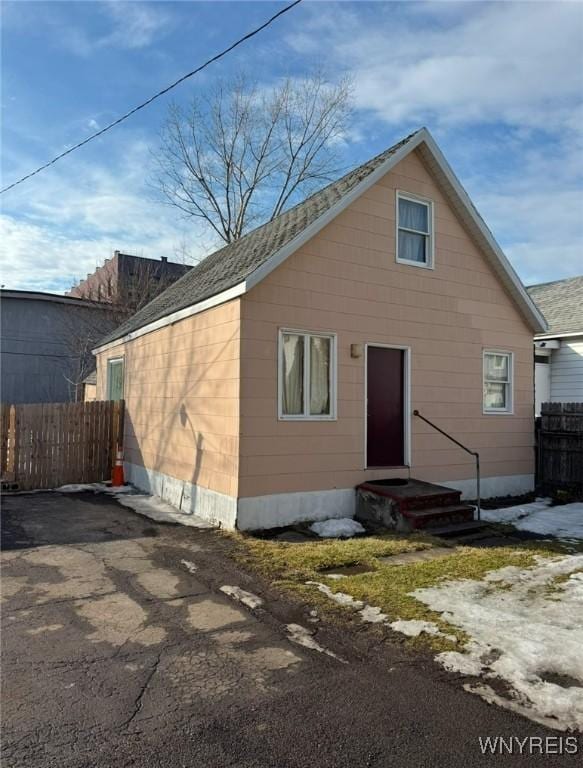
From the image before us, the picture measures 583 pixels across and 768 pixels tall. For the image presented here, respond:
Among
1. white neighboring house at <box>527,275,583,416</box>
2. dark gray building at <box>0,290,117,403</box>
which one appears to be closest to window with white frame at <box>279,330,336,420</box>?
white neighboring house at <box>527,275,583,416</box>

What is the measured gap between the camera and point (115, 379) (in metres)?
13.9

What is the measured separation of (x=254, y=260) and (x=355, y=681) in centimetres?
636

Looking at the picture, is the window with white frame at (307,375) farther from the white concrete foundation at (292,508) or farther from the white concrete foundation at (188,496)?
the white concrete foundation at (188,496)

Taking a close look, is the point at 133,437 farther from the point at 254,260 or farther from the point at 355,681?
the point at 355,681

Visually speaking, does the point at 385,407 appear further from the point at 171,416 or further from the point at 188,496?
the point at 171,416

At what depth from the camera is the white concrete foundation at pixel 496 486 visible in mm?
10038

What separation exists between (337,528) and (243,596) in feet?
9.28

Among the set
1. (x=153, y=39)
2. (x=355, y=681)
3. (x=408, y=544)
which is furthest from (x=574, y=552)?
(x=153, y=39)

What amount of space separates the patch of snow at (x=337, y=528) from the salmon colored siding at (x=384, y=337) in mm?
587

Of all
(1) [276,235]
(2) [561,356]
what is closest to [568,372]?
(2) [561,356]

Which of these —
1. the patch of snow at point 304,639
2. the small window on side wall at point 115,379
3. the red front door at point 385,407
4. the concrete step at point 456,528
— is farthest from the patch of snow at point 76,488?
the patch of snow at point 304,639

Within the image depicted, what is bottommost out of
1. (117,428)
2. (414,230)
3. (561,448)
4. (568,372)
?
(561,448)

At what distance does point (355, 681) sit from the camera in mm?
3570

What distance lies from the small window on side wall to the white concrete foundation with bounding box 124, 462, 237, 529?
8.73ft
